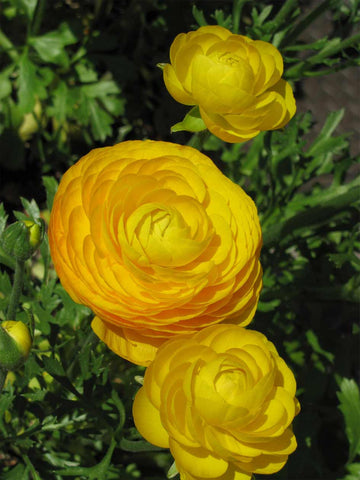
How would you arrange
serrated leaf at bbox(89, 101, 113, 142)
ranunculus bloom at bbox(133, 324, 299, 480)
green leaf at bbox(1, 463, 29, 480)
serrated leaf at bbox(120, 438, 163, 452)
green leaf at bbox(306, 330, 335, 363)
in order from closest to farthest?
1. ranunculus bloom at bbox(133, 324, 299, 480)
2. serrated leaf at bbox(120, 438, 163, 452)
3. green leaf at bbox(1, 463, 29, 480)
4. green leaf at bbox(306, 330, 335, 363)
5. serrated leaf at bbox(89, 101, 113, 142)

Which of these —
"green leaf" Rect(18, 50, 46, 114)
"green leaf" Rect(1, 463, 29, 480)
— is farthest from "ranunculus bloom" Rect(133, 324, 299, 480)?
"green leaf" Rect(18, 50, 46, 114)

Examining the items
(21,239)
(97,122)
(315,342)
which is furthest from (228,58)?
(97,122)

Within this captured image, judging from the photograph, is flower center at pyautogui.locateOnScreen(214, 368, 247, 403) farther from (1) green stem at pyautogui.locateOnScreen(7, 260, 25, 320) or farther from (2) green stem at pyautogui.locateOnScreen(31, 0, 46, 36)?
(2) green stem at pyautogui.locateOnScreen(31, 0, 46, 36)

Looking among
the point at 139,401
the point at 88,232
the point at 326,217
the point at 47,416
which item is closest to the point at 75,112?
the point at 326,217

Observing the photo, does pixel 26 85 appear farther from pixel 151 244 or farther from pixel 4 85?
pixel 151 244

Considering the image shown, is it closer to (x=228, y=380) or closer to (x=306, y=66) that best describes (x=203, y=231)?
(x=228, y=380)

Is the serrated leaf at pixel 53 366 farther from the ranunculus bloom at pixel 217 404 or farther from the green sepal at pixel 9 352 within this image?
the ranunculus bloom at pixel 217 404

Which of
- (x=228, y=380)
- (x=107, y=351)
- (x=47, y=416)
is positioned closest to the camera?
(x=228, y=380)
